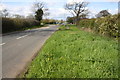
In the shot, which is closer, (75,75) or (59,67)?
(75,75)

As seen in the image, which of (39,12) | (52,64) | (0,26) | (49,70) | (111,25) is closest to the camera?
(49,70)

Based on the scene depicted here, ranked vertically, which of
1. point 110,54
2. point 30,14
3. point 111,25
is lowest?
point 110,54

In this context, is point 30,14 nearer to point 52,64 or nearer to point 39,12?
point 39,12

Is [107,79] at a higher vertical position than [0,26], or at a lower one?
lower

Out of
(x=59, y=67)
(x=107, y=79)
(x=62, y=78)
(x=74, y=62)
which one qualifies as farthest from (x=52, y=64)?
(x=107, y=79)

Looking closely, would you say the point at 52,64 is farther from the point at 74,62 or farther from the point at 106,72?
the point at 106,72

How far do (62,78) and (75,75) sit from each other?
1.45 feet

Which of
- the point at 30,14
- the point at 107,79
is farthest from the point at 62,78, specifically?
the point at 30,14

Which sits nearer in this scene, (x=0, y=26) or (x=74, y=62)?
(x=74, y=62)

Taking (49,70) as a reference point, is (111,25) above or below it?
above

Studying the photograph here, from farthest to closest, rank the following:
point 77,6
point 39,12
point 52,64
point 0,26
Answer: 1. point 39,12
2. point 77,6
3. point 0,26
4. point 52,64

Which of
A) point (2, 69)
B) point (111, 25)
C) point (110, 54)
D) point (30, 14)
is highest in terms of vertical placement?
point (30, 14)

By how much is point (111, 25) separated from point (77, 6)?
183ft

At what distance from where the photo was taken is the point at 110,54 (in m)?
6.75
